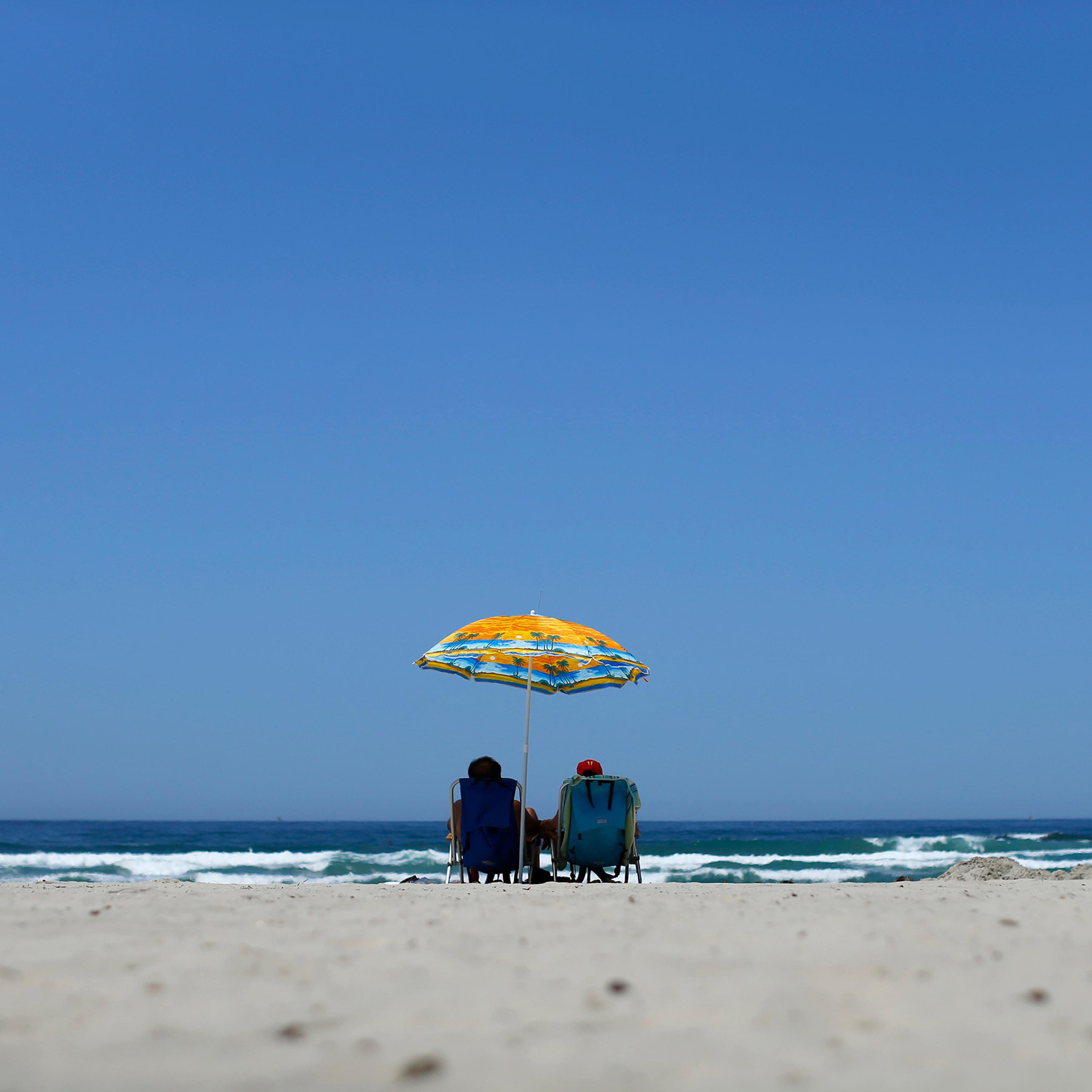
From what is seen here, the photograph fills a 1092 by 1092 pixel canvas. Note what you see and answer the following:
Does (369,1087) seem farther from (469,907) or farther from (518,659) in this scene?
(518,659)

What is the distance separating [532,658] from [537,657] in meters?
0.46

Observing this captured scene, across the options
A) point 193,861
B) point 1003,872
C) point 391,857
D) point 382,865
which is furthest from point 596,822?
point 193,861

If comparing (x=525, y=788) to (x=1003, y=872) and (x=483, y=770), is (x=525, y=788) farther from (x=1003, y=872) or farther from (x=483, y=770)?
(x=1003, y=872)

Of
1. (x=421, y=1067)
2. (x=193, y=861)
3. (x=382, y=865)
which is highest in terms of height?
(x=421, y=1067)

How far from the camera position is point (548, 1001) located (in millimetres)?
2543

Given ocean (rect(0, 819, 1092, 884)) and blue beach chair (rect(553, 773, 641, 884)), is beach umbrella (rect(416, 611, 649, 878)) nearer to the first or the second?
blue beach chair (rect(553, 773, 641, 884))

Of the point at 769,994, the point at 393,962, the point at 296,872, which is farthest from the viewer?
the point at 296,872

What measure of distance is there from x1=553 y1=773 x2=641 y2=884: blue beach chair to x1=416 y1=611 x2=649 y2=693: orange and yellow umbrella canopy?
90 cm

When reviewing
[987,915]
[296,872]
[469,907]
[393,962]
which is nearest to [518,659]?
[469,907]

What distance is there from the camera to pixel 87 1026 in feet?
7.65

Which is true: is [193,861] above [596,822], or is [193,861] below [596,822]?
below

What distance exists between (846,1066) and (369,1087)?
99 cm

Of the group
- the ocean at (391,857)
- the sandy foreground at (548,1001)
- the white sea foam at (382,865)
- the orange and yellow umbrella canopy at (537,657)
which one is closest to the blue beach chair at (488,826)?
the orange and yellow umbrella canopy at (537,657)

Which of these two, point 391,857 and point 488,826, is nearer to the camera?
point 488,826
